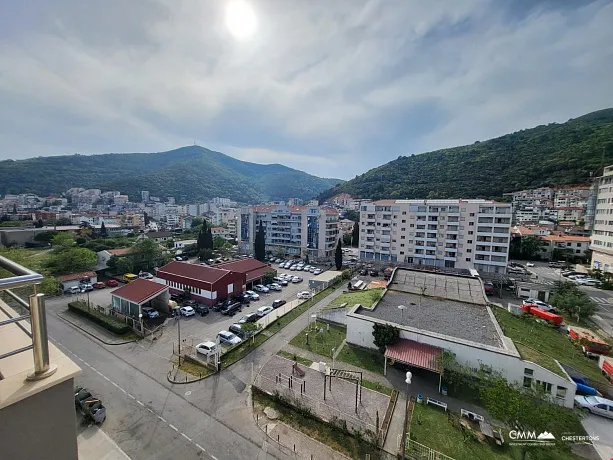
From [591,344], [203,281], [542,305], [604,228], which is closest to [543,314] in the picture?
[542,305]

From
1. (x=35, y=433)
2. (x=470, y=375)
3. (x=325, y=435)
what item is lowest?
(x=325, y=435)

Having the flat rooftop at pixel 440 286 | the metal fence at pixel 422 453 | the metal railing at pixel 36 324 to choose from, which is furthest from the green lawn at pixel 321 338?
the metal railing at pixel 36 324

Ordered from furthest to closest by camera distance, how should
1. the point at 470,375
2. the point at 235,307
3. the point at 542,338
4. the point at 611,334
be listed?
the point at 235,307 → the point at 611,334 → the point at 542,338 → the point at 470,375

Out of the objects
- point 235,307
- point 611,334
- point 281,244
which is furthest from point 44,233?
point 611,334

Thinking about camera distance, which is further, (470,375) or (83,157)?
(83,157)

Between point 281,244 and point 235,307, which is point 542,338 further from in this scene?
point 281,244

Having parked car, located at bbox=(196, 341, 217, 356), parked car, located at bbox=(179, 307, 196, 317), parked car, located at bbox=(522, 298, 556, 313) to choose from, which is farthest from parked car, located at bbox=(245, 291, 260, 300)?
parked car, located at bbox=(522, 298, 556, 313)
